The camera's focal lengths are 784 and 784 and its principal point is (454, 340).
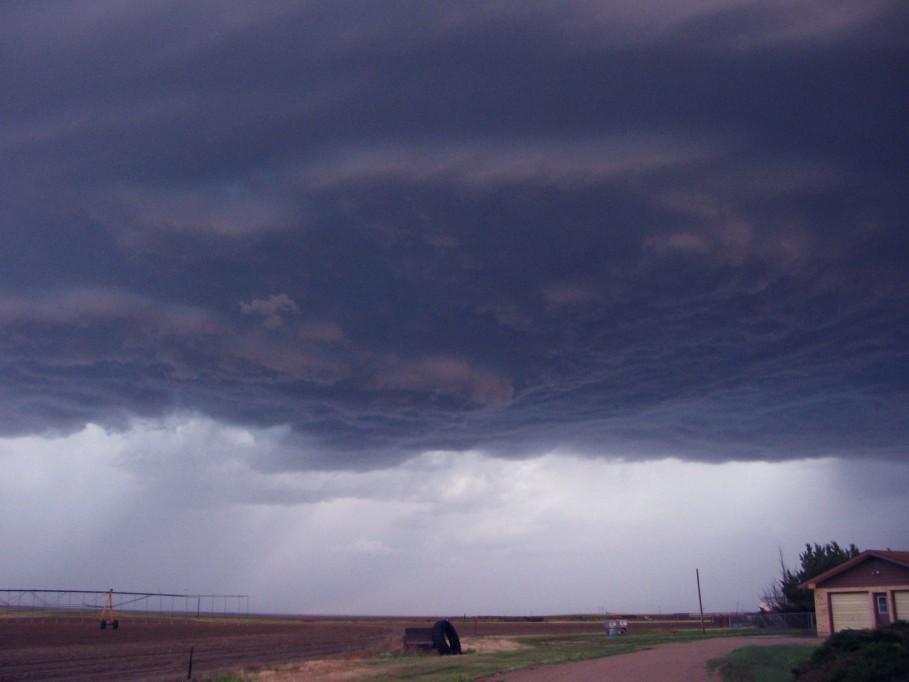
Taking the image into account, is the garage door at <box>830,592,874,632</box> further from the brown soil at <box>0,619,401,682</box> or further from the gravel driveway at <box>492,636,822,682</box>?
the brown soil at <box>0,619,401,682</box>

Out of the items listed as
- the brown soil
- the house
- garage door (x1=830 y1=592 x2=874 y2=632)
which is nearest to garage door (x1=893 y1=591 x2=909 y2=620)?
the house

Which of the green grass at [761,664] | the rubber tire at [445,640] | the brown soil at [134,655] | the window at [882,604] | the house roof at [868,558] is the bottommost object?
the brown soil at [134,655]

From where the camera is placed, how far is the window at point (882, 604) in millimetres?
49119

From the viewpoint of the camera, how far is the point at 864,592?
5019 cm

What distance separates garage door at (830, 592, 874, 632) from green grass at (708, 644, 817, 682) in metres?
14.5

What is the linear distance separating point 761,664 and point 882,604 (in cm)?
2381

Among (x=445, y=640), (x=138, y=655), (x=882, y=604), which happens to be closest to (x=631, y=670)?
(x=445, y=640)

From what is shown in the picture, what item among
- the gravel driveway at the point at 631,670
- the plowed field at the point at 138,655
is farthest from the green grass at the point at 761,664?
the plowed field at the point at 138,655

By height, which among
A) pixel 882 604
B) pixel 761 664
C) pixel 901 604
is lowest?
pixel 761 664

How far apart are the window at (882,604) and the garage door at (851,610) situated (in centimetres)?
60

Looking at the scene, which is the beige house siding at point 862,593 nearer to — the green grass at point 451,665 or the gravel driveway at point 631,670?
the green grass at point 451,665

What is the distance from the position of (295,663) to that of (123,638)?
131 ft

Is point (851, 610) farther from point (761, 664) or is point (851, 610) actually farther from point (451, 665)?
point (451, 665)

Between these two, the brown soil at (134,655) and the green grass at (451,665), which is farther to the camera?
the brown soil at (134,655)
